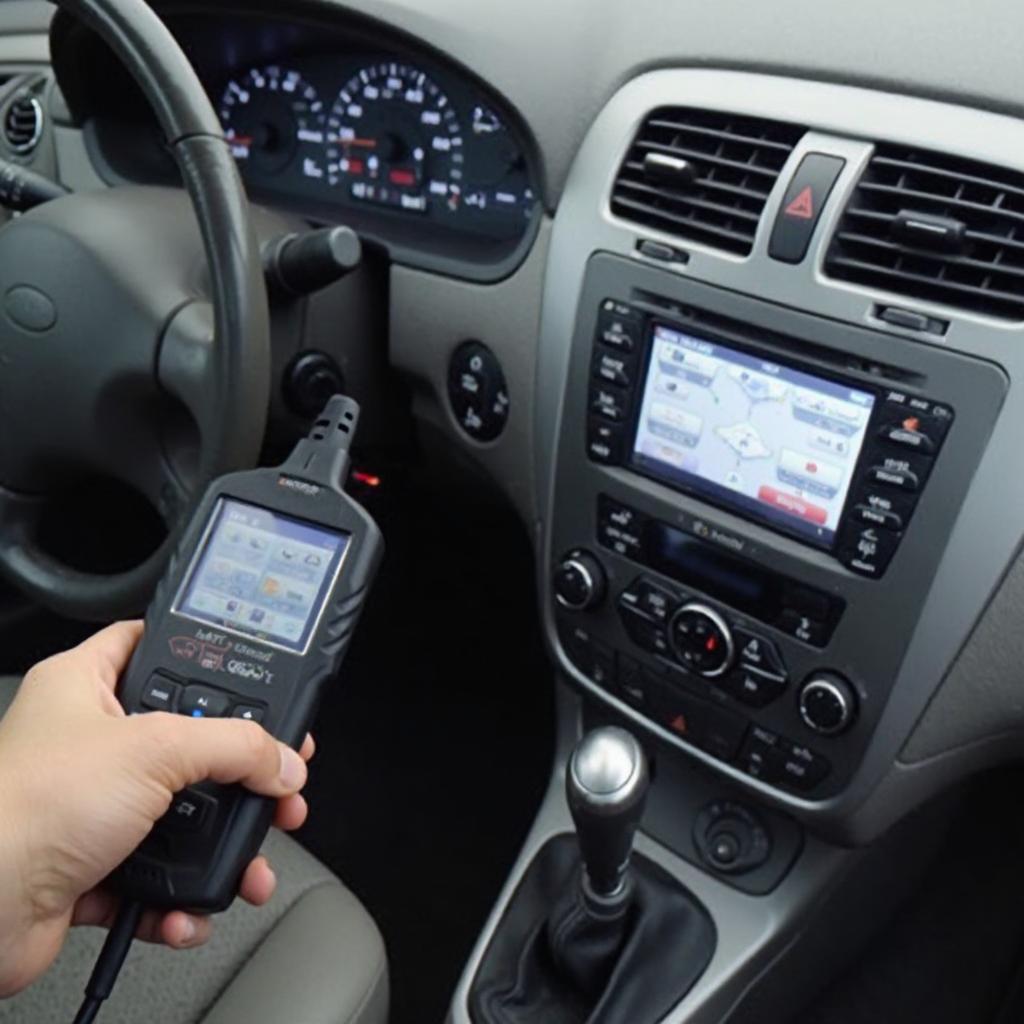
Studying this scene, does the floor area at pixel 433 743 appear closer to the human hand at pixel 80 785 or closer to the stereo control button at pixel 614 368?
the stereo control button at pixel 614 368

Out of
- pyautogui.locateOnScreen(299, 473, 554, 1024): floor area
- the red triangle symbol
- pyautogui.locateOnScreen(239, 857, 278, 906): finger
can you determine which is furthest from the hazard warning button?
pyautogui.locateOnScreen(299, 473, 554, 1024): floor area

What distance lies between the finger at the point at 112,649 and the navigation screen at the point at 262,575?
33mm

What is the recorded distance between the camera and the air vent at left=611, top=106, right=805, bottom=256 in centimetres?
81

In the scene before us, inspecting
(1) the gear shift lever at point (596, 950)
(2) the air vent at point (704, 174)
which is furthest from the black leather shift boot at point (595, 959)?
(2) the air vent at point (704, 174)

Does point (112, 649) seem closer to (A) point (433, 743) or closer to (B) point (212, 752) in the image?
(B) point (212, 752)

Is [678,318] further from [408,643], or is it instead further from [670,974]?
[408,643]

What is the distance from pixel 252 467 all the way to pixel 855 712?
0.39 m

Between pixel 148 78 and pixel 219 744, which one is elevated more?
pixel 148 78


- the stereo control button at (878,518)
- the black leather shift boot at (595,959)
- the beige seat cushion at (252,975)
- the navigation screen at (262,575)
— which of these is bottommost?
the black leather shift boot at (595,959)

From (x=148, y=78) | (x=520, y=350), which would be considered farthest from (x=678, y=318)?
(x=148, y=78)

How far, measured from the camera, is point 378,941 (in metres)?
0.91

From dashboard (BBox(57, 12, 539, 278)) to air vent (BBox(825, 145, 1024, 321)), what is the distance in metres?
0.28

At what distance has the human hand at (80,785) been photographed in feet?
2.13

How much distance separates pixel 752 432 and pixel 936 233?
16cm
